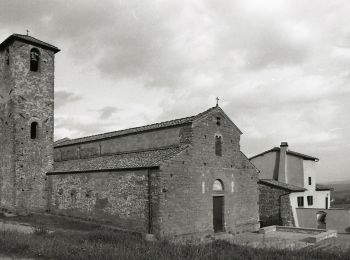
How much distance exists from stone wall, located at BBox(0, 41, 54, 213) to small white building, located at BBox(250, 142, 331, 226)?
60.0 feet

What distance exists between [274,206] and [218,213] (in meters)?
7.99

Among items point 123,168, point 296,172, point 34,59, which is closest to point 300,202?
point 296,172

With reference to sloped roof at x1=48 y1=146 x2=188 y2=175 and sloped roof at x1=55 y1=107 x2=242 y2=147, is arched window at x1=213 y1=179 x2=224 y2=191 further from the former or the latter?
sloped roof at x1=55 y1=107 x2=242 y2=147

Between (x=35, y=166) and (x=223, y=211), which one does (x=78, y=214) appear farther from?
(x=223, y=211)

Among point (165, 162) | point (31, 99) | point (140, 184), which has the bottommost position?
point (140, 184)

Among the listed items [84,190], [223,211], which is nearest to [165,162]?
[223,211]

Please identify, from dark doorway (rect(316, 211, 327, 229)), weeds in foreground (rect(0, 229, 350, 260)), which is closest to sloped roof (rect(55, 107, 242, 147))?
weeds in foreground (rect(0, 229, 350, 260))

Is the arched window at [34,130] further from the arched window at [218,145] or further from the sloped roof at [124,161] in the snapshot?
the arched window at [218,145]

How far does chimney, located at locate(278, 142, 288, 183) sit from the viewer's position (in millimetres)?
29562

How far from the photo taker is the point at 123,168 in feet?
59.9

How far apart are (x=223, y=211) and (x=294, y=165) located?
40.9 ft

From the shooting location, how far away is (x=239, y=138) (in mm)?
21828

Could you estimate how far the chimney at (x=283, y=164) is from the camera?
29.6 metres

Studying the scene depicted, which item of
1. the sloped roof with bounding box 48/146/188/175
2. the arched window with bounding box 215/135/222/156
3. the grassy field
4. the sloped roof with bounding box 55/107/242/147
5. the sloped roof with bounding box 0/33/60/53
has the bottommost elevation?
the grassy field
